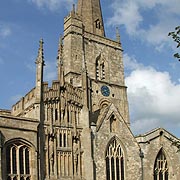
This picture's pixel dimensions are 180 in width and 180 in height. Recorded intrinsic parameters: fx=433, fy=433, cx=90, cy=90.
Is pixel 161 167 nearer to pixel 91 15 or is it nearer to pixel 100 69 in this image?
pixel 100 69

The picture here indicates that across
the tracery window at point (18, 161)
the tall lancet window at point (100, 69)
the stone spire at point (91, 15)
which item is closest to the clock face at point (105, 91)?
the tall lancet window at point (100, 69)

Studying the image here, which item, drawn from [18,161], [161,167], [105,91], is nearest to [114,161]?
[161,167]

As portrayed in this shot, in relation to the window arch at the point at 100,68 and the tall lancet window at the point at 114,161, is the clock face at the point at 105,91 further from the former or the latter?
the tall lancet window at the point at 114,161

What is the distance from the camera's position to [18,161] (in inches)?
1291

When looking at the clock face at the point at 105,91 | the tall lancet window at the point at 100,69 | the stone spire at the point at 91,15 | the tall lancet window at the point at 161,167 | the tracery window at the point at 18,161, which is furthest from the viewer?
the stone spire at the point at 91,15

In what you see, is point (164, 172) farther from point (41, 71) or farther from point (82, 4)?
point (82, 4)

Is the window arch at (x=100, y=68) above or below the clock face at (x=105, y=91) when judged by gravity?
above

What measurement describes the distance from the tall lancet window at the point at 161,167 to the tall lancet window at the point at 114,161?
4.55m

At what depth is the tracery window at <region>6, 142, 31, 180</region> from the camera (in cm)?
3228

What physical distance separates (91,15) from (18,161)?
31581mm

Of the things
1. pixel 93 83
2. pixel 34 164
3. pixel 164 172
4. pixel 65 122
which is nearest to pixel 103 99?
pixel 93 83

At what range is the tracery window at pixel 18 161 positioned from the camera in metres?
32.3

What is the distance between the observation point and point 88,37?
55750mm

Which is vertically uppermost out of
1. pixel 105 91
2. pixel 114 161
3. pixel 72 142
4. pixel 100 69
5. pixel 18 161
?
pixel 100 69
